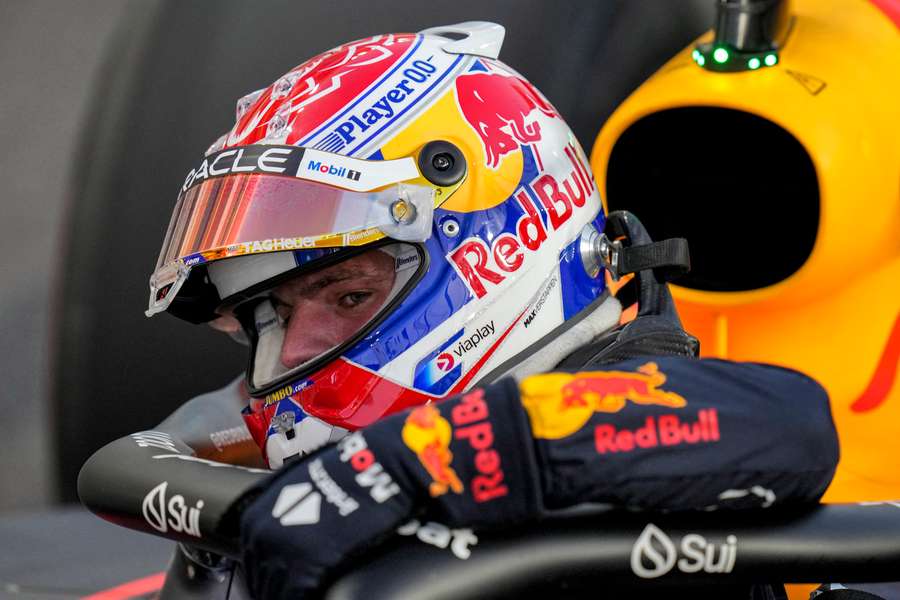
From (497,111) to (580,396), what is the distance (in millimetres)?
496

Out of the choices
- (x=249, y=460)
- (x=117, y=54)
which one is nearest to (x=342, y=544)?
(x=249, y=460)

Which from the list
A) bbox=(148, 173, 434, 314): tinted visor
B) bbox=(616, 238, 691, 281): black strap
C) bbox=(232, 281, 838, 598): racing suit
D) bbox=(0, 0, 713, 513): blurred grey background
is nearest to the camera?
bbox=(232, 281, 838, 598): racing suit

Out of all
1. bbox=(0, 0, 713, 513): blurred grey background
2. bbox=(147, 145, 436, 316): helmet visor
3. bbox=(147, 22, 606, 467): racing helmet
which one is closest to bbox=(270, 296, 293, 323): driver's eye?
bbox=(147, 22, 606, 467): racing helmet

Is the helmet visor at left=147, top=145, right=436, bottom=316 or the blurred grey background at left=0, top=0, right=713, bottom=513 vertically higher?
the helmet visor at left=147, top=145, right=436, bottom=316

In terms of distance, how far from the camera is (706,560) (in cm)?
86

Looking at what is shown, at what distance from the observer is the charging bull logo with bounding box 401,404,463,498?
32.3 inches

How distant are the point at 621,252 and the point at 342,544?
0.58m

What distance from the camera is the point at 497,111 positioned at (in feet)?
4.22

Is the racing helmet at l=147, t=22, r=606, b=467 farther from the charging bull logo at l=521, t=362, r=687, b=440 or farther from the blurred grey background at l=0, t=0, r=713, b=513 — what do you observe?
the blurred grey background at l=0, t=0, r=713, b=513

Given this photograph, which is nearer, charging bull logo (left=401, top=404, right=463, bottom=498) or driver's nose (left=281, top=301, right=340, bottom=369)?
charging bull logo (left=401, top=404, right=463, bottom=498)

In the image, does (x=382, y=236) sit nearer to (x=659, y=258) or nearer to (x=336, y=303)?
(x=336, y=303)

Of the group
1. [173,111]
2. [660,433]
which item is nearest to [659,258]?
[660,433]

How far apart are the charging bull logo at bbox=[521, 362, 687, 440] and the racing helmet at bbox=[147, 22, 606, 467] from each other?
327 millimetres

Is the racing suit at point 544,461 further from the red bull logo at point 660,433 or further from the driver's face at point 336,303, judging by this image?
the driver's face at point 336,303
